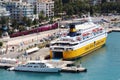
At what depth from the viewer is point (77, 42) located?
2044 cm

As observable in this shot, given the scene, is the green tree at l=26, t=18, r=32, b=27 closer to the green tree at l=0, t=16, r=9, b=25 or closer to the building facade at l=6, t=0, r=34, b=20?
the building facade at l=6, t=0, r=34, b=20

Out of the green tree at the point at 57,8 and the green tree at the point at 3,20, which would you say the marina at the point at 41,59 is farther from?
the green tree at the point at 57,8

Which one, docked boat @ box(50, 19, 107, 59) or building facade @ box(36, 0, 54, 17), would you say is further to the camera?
building facade @ box(36, 0, 54, 17)

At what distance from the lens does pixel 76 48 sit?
2014 cm

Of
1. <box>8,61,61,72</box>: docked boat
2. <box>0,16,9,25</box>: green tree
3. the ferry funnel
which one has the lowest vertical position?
<box>0,16,9,25</box>: green tree

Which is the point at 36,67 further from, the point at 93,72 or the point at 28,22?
the point at 28,22

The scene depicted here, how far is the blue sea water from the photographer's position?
16.9 m

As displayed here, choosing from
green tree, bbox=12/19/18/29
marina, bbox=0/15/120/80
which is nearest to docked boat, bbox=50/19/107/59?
marina, bbox=0/15/120/80

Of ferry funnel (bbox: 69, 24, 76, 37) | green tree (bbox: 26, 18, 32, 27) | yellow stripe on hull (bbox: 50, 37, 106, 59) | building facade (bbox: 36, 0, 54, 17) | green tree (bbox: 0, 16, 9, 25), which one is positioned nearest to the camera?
yellow stripe on hull (bbox: 50, 37, 106, 59)

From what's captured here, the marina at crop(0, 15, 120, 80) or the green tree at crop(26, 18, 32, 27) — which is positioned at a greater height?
the marina at crop(0, 15, 120, 80)

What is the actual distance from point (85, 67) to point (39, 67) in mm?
1974

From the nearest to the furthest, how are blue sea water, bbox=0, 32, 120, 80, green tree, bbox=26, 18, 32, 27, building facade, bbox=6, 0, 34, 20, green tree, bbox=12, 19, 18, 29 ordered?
blue sea water, bbox=0, 32, 120, 80
green tree, bbox=12, 19, 18, 29
green tree, bbox=26, 18, 32, 27
building facade, bbox=6, 0, 34, 20

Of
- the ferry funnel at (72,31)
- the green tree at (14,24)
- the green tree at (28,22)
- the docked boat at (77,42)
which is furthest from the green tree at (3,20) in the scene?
the ferry funnel at (72,31)

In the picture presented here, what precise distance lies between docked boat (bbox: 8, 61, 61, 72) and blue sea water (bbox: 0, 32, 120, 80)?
0.21 metres
